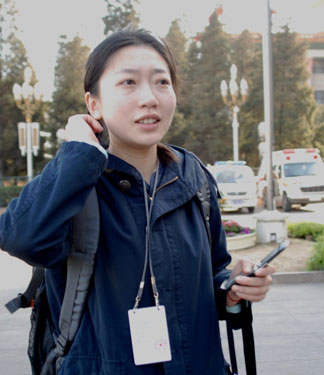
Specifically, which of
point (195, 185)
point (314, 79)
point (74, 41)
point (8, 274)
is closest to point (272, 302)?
point (8, 274)

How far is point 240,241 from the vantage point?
9000mm

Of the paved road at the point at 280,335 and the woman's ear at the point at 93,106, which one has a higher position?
the woman's ear at the point at 93,106

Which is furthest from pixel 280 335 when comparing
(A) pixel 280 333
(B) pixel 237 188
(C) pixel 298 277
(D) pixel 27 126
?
(D) pixel 27 126

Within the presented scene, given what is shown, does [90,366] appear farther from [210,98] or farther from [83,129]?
[210,98]

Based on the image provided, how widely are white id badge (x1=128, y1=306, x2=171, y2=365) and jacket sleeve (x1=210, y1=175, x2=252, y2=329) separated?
11.7 inches

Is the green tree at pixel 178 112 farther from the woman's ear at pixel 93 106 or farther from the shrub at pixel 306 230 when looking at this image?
the woman's ear at pixel 93 106

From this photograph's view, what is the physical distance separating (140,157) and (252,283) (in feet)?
1.75

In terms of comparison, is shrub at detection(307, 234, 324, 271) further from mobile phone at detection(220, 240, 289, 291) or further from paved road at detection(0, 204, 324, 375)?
mobile phone at detection(220, 240, 289, 291)

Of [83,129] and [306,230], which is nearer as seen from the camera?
[83,129]

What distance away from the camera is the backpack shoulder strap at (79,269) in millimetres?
1388

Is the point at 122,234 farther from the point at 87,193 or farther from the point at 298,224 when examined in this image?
the point at 298,224

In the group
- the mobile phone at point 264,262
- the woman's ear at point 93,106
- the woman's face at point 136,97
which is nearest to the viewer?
the mobile phone at point 264,262

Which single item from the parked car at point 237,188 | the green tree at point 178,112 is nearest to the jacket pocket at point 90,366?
the parked car at point 237,188

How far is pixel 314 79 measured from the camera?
1970 inches
